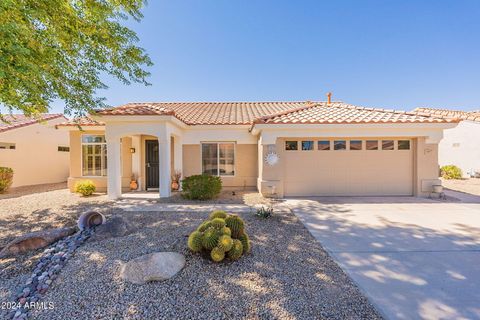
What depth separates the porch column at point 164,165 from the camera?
9.17 meters

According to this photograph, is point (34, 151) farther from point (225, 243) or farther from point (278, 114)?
point (225, 243)

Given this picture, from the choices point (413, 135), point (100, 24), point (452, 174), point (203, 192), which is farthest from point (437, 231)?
point (452, 174)

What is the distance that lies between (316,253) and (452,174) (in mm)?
17493

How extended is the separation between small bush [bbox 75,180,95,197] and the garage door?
9218mm

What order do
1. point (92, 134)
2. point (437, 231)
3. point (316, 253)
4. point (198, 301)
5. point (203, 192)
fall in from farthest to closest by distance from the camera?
point (92, 134) < point (203, 192) < point (437, 231) < point (316, 253) < point (198, 301)

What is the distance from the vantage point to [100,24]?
22.0 feet

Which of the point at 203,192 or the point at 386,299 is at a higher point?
the point at 203,192

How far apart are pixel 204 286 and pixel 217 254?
0.55m

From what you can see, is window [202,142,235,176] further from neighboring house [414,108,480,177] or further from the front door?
neighboring house [414,108,480,177]

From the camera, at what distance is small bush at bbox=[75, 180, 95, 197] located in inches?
398

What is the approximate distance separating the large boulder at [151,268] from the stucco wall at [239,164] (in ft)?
26.7

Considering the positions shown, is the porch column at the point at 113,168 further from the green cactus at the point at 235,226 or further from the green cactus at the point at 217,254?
the green cactus at the point at 217,254

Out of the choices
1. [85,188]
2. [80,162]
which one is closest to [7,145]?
[80,162]

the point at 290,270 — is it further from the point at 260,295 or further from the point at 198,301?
the point at 198,301
